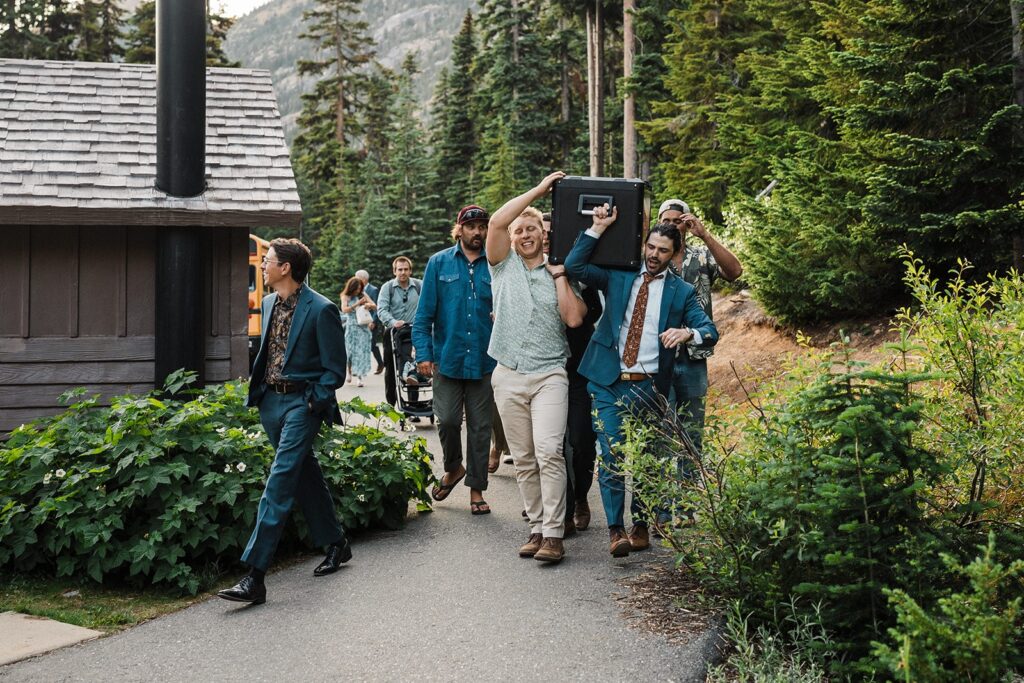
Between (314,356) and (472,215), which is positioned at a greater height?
(472,215)

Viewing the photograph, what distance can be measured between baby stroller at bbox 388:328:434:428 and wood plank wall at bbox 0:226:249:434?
2.82 meters

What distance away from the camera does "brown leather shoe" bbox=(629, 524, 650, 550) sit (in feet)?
22.0

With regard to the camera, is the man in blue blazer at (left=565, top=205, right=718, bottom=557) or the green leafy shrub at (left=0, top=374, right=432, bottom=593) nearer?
the green leafy shrub at (left=0, top=374, right=432, bottom=593)

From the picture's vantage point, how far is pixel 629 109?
3000 cm

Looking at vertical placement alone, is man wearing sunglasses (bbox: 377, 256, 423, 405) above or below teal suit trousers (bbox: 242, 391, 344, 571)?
above

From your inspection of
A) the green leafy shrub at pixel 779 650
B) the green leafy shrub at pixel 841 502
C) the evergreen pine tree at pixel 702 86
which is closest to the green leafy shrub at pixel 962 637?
the green leafy shrub at pixel 841 502

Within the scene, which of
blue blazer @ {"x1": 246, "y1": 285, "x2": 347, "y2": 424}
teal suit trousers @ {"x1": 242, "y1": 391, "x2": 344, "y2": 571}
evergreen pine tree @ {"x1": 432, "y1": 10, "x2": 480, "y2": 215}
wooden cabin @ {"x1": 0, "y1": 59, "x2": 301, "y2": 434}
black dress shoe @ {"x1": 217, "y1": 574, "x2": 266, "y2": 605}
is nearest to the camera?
black dress shoe @ {"x1": 217, "y1": 574, "x2": 266, "y2": 605}

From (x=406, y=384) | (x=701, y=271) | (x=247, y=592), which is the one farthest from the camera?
(x=406, y=384)

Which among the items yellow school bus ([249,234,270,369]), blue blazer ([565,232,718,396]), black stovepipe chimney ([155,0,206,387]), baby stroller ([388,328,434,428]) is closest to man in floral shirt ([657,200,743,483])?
blue blazer ([565,232,718,396])

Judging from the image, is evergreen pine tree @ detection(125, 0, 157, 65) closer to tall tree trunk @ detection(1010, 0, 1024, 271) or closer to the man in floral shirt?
tall tree trunk @ detection(1010, 0, 1024, 271)

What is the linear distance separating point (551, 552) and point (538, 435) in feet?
2.42

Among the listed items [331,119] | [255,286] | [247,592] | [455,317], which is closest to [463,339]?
[455,317]

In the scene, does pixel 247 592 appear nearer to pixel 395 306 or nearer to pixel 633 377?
pixel 633 377

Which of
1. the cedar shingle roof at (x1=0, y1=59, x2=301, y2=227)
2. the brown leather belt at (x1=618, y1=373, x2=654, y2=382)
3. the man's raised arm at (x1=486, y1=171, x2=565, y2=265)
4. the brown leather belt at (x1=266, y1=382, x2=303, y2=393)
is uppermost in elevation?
the cedar shingle roof at (x1=0, y1=59, x2=301, y2=227)
